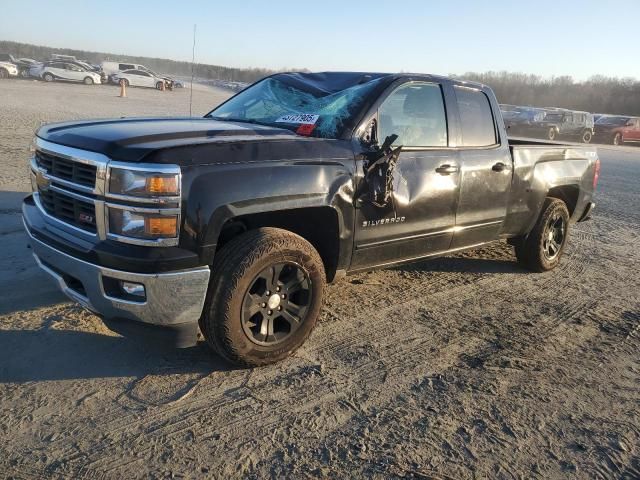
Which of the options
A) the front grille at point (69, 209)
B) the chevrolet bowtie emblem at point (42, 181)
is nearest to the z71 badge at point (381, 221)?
the front grille at point (69, 209)

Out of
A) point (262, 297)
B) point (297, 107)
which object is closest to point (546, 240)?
point (297, 107)

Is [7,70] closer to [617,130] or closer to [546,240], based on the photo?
[617,130]

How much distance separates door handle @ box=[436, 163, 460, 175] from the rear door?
111 millimetres

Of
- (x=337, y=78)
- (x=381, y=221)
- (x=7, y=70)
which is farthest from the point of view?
(x=7, y=70)

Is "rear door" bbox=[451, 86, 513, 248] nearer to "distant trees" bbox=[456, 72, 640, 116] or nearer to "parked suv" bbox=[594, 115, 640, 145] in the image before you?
"parked suv" bbox=[594, 115, 640, 145]

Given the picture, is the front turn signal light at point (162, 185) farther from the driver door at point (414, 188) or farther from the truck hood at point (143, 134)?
the driver door at point (414, 188)

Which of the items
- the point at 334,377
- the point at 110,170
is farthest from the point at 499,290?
the point at 110,170

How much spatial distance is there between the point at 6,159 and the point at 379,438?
28.8ft

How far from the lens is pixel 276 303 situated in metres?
3.43

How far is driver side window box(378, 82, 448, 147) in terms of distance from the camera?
404 cm

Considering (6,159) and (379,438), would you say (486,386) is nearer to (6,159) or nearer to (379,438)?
(379,438)

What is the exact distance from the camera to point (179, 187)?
2887 mm

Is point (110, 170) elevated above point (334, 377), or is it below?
above

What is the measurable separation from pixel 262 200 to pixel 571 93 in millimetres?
77502
